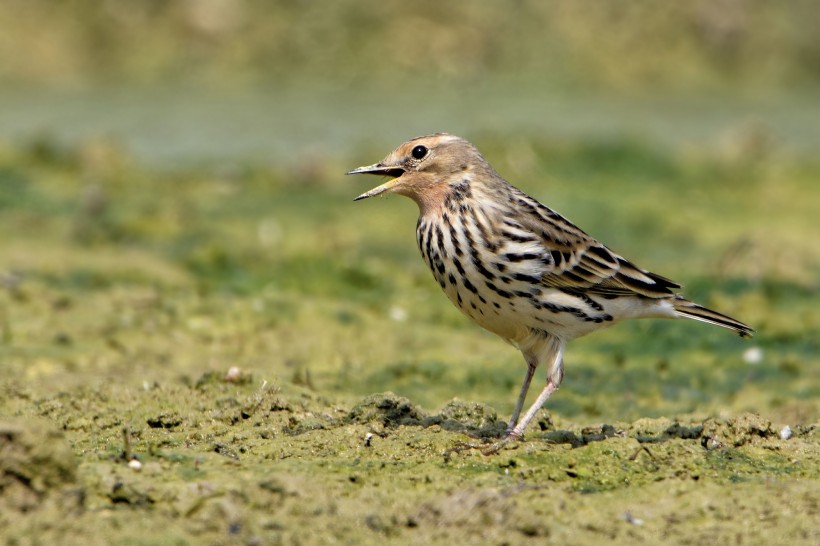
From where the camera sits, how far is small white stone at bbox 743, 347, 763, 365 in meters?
10.4

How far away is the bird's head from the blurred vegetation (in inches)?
629

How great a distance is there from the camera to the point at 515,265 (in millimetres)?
7125

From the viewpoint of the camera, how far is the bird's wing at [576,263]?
7.37 meters

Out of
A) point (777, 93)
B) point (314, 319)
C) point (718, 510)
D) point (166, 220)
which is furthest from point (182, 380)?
point (777, 93)

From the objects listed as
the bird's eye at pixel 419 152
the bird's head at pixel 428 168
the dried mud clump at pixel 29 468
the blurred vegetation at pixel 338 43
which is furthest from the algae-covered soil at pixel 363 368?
the blurred vegetation at pixel 338 43

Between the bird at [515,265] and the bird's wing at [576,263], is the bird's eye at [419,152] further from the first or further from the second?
the bird's wing at [576,263]

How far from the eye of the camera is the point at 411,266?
43.7ft

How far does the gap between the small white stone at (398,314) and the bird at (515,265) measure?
12.6 ft

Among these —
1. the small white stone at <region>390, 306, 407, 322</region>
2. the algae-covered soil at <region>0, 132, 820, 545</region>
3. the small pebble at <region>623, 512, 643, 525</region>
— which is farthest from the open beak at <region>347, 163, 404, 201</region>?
the small white stone at <region>390, 306, 407, 322</region>

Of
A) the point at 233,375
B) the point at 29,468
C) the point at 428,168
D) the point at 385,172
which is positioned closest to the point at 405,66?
the point at 233,375

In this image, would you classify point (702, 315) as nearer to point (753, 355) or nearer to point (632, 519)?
point (632, 519)

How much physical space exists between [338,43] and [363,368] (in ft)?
48.6

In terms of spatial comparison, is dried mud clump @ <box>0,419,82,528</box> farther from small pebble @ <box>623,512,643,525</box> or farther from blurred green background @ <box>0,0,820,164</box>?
blurred green background @ <box>0,0,820,164</box>

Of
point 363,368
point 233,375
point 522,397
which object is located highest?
point 522,397
